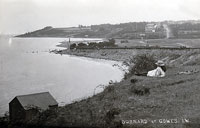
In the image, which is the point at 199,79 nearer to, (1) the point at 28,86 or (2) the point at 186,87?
(2) the point at 186,87

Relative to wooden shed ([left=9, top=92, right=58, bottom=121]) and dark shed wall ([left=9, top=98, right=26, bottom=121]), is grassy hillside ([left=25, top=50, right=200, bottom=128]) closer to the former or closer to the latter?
wooden shed ([left=9, top=92, right=58, bottom=121])

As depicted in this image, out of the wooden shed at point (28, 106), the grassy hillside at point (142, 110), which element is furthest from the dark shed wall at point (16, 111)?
the grassy hillside at point (142, 110)

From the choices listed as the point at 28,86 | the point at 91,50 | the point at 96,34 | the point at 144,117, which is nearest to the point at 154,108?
the point at 144,117

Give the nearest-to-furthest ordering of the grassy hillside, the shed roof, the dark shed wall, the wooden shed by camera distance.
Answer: the grassy hillside < the wooden shed < the dark shed wall < the shed roof

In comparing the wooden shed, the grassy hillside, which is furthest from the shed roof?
the grassy hillside

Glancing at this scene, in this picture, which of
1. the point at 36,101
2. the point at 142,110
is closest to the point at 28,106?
the point at 36,101

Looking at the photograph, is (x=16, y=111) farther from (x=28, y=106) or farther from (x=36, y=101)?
(x=36, y=101)
